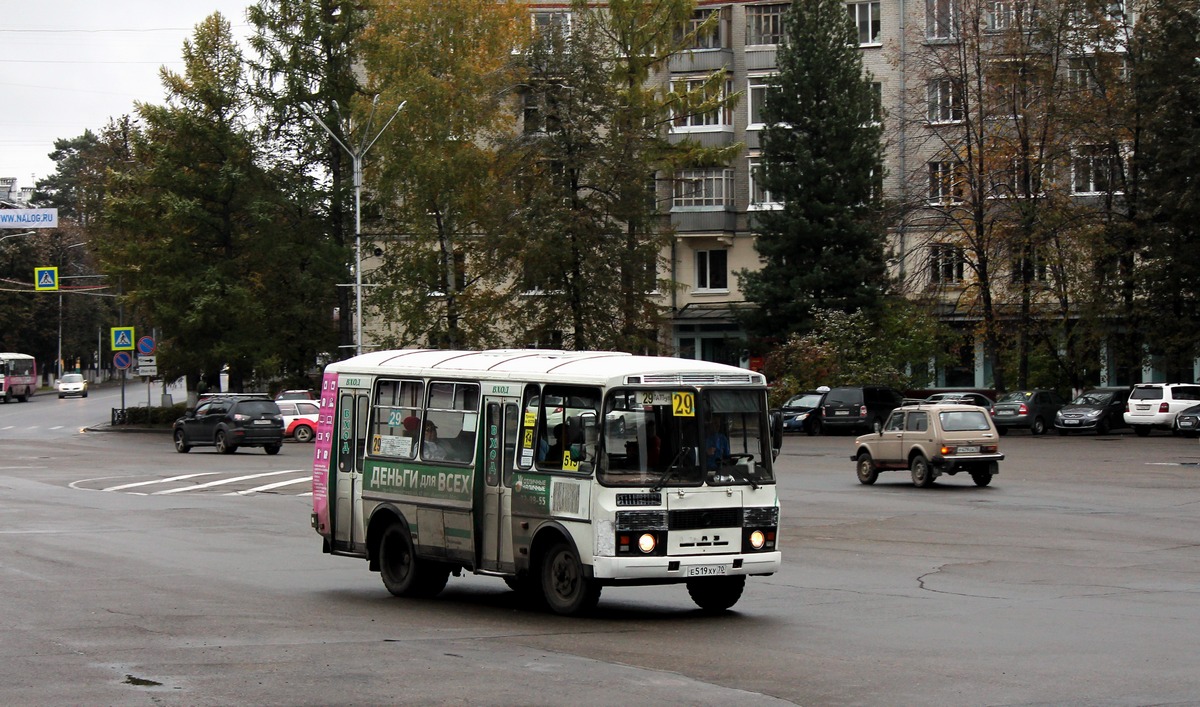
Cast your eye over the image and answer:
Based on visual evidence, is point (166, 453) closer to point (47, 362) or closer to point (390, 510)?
point (390, 510)

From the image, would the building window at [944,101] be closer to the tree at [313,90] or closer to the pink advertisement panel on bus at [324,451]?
the tree at [313,90]

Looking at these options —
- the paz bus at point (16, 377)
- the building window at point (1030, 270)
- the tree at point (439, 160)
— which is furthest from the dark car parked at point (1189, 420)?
the paz bus at point (16, 377)

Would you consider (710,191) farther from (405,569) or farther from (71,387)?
(405,569)

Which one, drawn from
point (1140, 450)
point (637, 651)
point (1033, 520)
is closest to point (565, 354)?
point (637, 651)

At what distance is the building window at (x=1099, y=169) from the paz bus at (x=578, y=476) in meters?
47.3

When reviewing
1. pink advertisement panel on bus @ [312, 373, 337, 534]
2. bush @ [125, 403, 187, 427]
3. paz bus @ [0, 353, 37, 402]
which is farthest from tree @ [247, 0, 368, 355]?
pink advertisement panel on bus @ [312, 373, 337, 534]

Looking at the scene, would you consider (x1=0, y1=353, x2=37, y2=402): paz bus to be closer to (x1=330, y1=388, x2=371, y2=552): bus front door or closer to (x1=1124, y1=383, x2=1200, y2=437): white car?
(x1=1124, y1=383, x2=1200, y2=437): white car

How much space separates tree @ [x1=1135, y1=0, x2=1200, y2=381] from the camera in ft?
173

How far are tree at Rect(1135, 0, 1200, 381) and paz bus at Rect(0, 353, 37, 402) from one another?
237 ft

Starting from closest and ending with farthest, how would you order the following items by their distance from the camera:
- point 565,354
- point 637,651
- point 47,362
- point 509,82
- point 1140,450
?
point 637,651
point 565,354
point 1140,450
point 509,82
point 47,362

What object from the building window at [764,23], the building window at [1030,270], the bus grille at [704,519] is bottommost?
the bus grille at [704,519]

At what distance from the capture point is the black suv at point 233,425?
45.2 metres

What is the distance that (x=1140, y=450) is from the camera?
41.4m

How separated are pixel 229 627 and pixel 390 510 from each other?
3.01 metres
